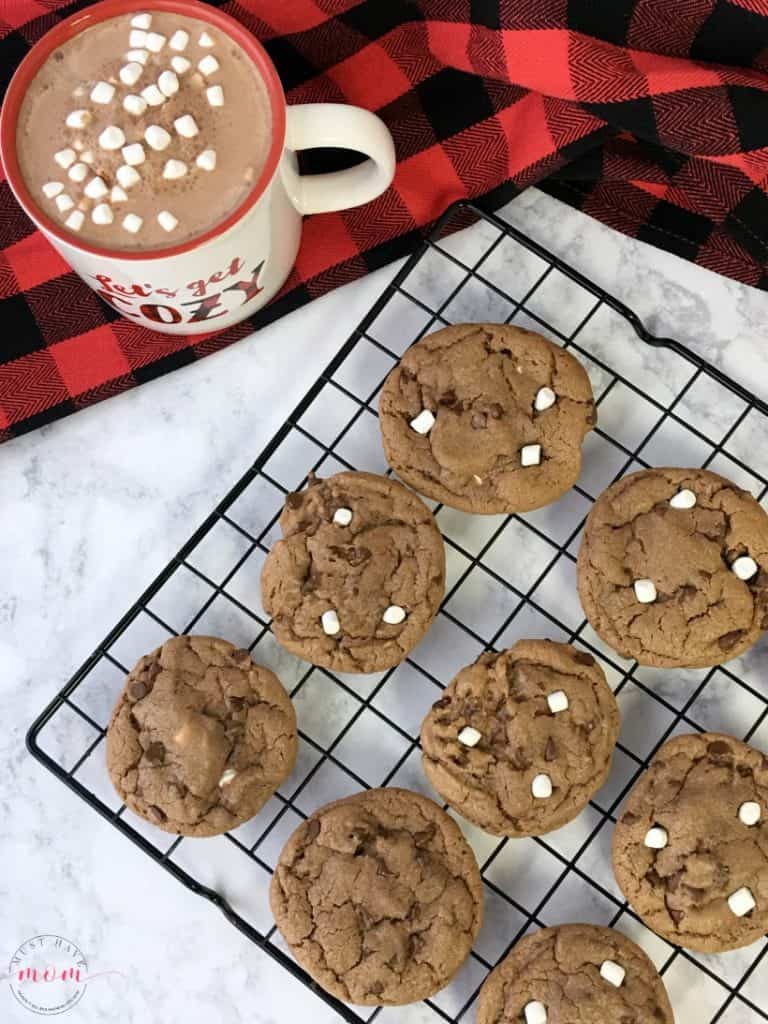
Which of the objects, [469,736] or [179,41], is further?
[469,736]

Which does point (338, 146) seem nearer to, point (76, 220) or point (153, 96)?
point (153, 96)

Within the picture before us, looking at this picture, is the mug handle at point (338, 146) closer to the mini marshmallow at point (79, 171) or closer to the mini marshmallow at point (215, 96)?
the mini marshmallow at point (215, 96)

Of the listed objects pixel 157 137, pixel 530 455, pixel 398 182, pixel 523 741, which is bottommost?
pixel 523 741

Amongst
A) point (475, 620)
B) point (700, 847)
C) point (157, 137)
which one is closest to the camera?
point (157, 137)

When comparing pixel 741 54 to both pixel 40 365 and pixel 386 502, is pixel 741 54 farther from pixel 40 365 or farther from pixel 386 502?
pixel 40 365

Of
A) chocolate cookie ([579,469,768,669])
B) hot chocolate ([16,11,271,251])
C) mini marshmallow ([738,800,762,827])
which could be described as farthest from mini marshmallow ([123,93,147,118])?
mini marshmallow ([738,800,762,827])

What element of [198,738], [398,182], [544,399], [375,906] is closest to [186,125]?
[398,182]

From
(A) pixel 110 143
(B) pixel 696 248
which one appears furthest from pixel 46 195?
(B) pixel 696 248
